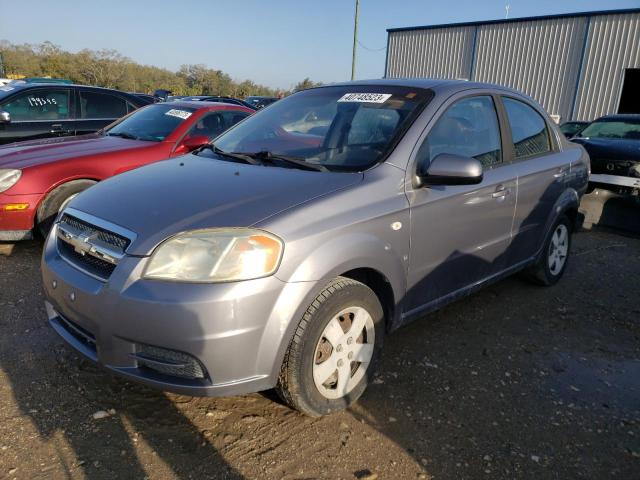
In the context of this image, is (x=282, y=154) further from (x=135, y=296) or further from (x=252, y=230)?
(x=135, y=296)

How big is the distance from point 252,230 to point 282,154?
1.03m

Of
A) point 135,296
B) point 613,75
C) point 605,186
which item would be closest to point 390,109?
point 135,296

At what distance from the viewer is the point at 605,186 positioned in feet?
21.6

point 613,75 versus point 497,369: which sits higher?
point 613,75

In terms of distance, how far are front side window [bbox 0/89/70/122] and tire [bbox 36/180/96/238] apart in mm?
2560

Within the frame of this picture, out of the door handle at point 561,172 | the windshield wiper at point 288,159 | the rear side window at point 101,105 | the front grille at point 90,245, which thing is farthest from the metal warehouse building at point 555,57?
the front grille at point 90,245

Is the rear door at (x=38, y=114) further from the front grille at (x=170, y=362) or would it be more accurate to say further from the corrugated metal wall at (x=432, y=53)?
the corrugated metal wall at (x=432, y=53)

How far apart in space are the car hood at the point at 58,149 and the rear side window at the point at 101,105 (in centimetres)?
167

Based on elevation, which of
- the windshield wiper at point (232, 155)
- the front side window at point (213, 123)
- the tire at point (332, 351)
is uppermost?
the front side window at point (213, 123)

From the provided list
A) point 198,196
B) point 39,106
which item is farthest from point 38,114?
point 198,196

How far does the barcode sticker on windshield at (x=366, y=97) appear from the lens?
3.16m

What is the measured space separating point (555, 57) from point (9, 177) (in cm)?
1905

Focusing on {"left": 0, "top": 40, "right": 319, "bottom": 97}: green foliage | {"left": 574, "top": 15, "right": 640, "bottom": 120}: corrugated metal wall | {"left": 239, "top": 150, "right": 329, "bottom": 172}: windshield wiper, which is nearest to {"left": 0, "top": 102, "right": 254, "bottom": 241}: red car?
{"left": 239, "top": 150, "right": 329, "bottom": 172}: windshield wiper

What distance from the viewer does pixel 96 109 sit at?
23.1 ft
